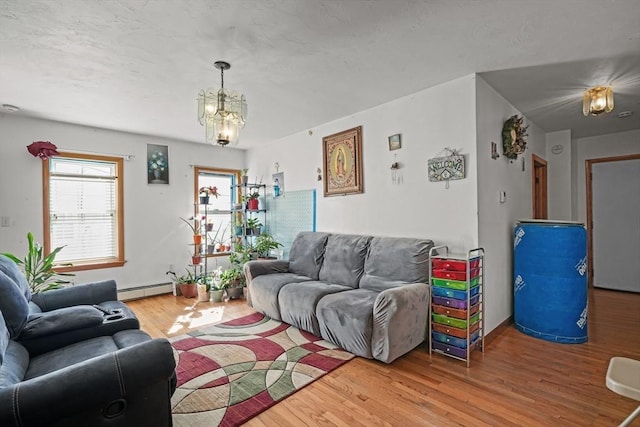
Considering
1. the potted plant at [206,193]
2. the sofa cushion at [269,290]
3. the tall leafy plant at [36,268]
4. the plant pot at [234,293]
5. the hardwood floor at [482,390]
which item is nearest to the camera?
the hardwood floor at [482,390]

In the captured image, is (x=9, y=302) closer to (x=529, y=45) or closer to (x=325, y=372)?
(x=325, y=372)

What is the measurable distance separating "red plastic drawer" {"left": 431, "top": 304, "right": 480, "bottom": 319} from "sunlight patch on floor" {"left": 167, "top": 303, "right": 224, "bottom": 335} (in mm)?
2360

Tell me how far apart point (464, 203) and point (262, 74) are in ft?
6.98

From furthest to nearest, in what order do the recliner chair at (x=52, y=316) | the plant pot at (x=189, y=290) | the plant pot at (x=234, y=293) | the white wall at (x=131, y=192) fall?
the plant pot at (x=189, y=290) < the plant pot at (x=234, y=293) < the white wall at (x=131, y=192) < the recliner chair at (x=52, y=316)

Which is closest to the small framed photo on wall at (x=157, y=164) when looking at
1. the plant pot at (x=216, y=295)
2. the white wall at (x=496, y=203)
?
the plant pot at (x=216, y=295)

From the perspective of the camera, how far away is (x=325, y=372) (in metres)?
2.32

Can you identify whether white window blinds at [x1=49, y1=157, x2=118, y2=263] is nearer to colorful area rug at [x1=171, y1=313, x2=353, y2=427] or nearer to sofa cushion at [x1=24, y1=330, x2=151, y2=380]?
colorful area rug at [x1=171, y1=313, x2=353, y2=427]

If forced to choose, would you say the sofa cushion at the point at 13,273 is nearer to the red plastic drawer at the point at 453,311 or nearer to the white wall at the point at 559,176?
the red plastic drawer at the point at 453,311

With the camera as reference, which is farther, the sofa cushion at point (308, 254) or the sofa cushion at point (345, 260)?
the sofa cushion at point (308, 254)

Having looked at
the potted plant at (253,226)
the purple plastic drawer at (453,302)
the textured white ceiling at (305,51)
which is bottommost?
the purple plastic drawer at (453,302)

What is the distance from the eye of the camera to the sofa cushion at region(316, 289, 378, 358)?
2477 mm

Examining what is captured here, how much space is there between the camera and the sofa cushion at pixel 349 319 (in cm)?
248

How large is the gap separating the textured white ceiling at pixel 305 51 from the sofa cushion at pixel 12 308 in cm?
158

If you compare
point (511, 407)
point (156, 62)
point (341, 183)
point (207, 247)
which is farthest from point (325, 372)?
point (207, 247)
